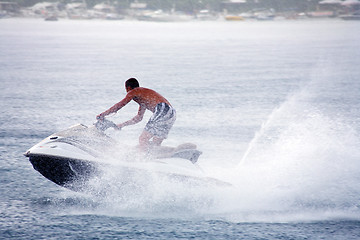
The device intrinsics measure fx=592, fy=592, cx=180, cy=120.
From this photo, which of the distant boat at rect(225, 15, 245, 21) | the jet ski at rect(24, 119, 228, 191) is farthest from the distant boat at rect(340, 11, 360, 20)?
the jet ski at rect(24, 119, 228, 191)

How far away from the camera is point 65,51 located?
3775 cm

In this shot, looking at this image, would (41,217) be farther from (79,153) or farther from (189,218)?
(189,218)

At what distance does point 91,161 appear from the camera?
7.20 meters

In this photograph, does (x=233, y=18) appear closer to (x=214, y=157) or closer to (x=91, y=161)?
(x=214, y=157)

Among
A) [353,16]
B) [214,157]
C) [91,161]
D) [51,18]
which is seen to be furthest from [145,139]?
[51,18]

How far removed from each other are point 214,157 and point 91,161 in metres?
3.14

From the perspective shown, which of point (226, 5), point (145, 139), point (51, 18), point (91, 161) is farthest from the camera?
point (51, 18)

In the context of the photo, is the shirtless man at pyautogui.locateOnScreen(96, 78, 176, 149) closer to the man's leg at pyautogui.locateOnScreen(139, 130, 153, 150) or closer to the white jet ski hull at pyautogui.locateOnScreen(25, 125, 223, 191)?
the man's leg at pyautogui.locateOnScreen(139, 130, 153, 150)

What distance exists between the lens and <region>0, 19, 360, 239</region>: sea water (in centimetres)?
681

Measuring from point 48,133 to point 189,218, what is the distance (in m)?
5.57

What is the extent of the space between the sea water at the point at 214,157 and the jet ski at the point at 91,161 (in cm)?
15

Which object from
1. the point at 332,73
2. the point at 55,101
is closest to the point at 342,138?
the point at 55,101

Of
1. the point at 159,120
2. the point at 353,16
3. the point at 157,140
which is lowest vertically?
the point at 353,16

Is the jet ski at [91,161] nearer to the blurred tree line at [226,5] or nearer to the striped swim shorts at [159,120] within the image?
the striped swim shorts at [159,120]
